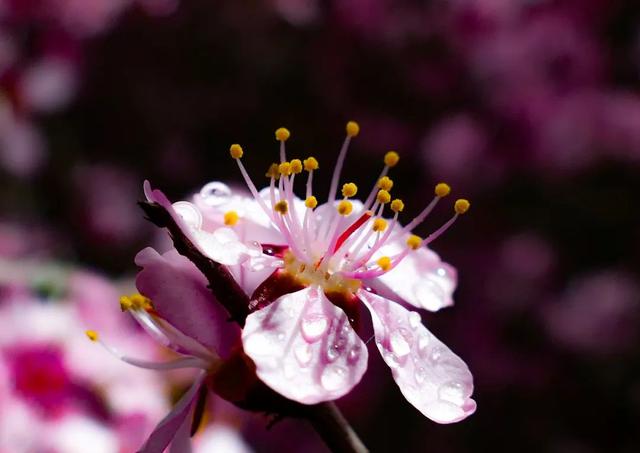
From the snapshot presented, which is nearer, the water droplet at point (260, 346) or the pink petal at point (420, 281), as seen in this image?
the water droplet at point (260, 346)

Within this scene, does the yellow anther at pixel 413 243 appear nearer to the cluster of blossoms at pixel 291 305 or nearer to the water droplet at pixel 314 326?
the cluster of blossoms at pixel 291 305

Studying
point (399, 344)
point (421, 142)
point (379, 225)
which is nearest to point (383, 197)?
point (379, 225)

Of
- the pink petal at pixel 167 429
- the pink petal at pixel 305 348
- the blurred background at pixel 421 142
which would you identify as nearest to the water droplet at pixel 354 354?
the pink petal at pixel 305 348

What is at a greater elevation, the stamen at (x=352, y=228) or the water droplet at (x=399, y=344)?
the stamen at (x=352, y=228)

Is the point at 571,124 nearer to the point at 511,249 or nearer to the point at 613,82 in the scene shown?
the point at 613,82

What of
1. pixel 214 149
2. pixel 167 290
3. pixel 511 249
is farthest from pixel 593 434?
pixel 167 290

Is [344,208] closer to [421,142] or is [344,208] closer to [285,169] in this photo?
[285,169]
